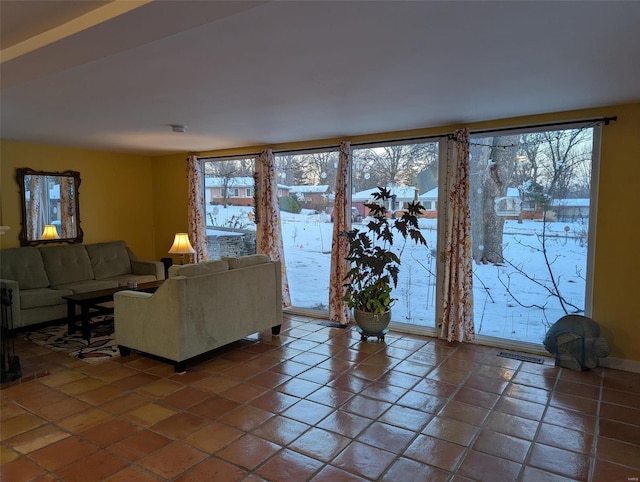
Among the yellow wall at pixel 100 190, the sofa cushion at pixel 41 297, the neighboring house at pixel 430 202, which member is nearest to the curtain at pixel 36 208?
the yellow wall at pixel 100 190

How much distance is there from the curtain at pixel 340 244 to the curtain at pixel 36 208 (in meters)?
4.00

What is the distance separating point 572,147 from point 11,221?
6637 millimetres

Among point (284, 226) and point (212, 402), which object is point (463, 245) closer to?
point (284, 226)

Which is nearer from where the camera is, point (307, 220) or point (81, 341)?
point (81, 341)

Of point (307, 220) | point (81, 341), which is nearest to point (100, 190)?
point (81, 341)

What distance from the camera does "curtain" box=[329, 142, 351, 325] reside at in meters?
5.14

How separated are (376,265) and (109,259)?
4.00 metres

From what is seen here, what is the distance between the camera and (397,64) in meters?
2.57

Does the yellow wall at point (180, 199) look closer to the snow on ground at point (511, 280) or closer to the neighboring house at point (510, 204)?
the snow on ground at point (511, 280)

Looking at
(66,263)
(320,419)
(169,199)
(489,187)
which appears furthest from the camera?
(169,199)

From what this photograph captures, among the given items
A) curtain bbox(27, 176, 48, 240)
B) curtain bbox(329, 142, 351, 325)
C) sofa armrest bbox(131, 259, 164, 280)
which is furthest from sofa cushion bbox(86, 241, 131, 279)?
curtain bbox(329, 142, 351, 325)

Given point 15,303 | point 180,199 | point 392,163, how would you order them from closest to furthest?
point 15,303, point 392,163, point 180,199

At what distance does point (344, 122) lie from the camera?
4324 mm

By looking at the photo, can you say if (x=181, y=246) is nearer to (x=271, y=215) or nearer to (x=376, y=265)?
(x=271, y=215)
